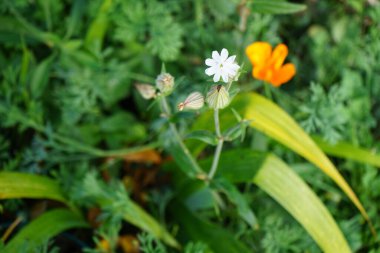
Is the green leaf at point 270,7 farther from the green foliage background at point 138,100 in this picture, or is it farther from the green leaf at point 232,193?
the green leaf at point 232,193

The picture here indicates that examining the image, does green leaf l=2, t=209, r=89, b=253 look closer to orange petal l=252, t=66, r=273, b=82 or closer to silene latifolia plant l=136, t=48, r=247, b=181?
silene latifolia plant l=136, t=48, r=247, b=181

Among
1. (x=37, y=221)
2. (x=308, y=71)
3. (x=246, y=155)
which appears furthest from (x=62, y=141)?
(x=308, y=71)

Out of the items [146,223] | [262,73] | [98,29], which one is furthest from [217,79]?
[98,29]

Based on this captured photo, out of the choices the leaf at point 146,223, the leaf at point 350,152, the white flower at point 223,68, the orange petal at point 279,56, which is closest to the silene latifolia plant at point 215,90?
the white flower at point 223,68

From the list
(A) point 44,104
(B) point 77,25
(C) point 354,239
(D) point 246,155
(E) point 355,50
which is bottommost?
(C) point 354,239

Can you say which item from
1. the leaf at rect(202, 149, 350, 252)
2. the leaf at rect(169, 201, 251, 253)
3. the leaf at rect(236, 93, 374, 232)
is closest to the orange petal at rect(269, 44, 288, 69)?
the leaf at rect(236, 93, 374, 232)

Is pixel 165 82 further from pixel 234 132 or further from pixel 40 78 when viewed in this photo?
pixel 40 78

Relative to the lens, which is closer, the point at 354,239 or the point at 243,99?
the point at 243,99

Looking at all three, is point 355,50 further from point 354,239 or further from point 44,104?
point 44,104
